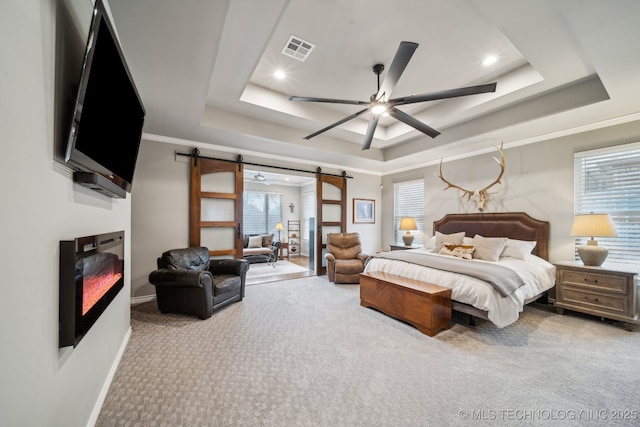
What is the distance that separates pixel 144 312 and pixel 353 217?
463 centimetres

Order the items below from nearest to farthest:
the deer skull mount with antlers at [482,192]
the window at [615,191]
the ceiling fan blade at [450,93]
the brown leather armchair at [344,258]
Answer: the ceiling fan blade at [450,93] → the window at [615,191] → the deer skull mount with antlers at [482,192] → the brown leather armchair at [344,258]

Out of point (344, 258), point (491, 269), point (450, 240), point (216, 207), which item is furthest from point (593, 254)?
point (216, 207)

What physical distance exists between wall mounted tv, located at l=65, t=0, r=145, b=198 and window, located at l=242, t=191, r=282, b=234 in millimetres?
6613

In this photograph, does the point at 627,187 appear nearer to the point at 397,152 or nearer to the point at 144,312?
the point at 397,152

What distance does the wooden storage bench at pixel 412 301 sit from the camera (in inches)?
109

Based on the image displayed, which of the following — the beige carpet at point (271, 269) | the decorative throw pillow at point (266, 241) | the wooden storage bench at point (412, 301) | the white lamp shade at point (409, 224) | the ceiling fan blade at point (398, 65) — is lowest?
the beige carpet at point (271, 269)

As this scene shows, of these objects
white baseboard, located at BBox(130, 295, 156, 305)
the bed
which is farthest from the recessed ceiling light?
white baseboard, located at BBox(130, 295, 156, 305)

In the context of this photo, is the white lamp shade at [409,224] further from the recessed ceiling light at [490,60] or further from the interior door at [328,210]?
the recessed ceiling light at [490,60]

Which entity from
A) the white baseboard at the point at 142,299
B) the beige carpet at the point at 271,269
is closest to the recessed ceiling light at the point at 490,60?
the beige carpet at the point at 271,269

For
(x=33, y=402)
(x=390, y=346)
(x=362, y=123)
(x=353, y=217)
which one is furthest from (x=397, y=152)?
(x=33, y=402)

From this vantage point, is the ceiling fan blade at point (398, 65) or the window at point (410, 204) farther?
the window at point (410, 204)

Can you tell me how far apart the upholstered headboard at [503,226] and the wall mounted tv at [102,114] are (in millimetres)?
5267

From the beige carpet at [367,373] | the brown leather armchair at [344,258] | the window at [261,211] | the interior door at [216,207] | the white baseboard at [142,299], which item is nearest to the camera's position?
the beige carpet at [367,373]

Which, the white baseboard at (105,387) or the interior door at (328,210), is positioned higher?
the interior door at (328,210)
